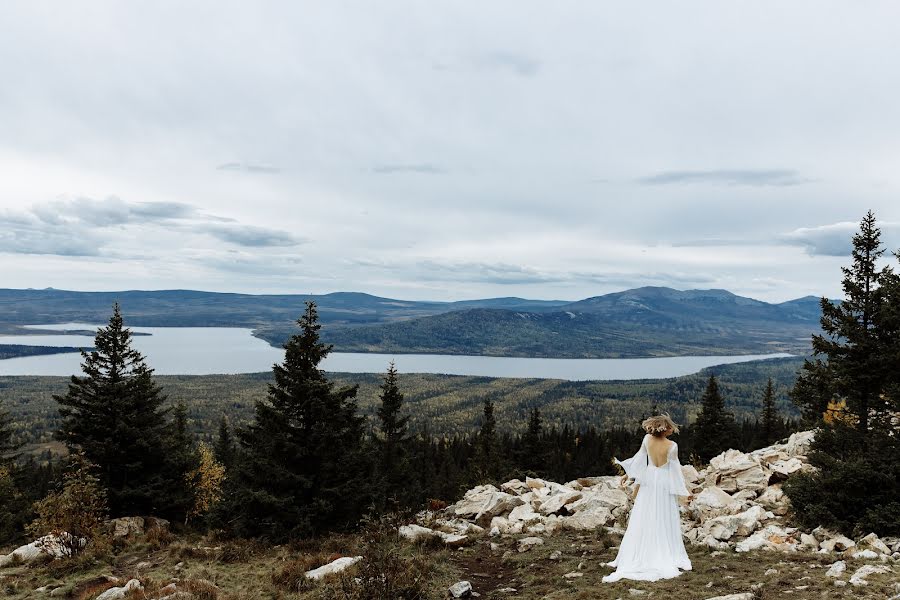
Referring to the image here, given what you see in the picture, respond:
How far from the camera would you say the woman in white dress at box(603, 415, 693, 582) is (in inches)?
441

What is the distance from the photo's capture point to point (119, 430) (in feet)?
78.5

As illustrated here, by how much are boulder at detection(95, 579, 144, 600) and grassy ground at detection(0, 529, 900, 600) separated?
0.34 metres

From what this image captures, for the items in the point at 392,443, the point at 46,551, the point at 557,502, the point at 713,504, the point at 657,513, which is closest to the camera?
the point at 657,513

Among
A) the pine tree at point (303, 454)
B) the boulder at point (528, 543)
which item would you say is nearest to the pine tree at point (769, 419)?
the boulder at point (528, 543)

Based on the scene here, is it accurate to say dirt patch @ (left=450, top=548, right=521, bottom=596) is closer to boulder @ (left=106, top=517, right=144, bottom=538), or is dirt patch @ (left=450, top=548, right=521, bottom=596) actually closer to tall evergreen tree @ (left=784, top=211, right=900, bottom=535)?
tall evergreen tree @ (left=784, top=211, right=900, bottom=535)

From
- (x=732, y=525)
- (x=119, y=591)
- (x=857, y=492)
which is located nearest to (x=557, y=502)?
(x=732, y=525)

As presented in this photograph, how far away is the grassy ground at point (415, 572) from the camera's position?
9688 mm

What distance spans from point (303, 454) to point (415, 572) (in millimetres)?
9135

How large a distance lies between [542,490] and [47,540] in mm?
18075

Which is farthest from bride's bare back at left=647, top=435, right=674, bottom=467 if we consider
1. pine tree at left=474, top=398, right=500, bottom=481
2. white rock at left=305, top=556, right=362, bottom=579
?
pine tree at left=474, top=398, right=500, bottom=481

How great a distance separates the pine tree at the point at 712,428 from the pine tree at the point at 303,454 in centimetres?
4506

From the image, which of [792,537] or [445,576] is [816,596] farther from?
[445,576]

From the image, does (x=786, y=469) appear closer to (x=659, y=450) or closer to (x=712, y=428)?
(x=659, y=450)

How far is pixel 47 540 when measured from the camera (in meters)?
15.1
